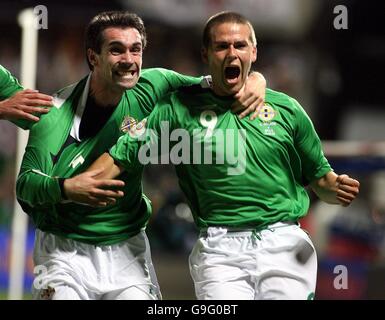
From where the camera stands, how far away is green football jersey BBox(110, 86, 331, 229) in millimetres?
4406

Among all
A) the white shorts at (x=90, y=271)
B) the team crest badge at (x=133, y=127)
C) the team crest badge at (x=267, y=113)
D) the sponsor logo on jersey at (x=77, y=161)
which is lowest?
the white shorts at (x=90, y=271)

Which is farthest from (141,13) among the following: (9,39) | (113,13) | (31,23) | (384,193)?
(113,13)

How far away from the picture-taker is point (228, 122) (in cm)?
449

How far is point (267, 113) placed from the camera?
14.8 feet

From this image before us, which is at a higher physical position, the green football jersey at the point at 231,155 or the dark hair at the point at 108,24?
the dark hair at the point at 108,24

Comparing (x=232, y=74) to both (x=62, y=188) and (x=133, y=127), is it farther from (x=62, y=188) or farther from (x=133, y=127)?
(x=62, y=188)

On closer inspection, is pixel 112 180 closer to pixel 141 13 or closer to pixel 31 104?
pixel 31 104

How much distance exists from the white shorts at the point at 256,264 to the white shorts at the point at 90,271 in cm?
27

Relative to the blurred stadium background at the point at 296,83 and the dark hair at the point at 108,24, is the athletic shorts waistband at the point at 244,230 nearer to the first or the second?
the dark hair at the point at 108,24

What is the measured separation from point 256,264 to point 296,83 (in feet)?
24.3

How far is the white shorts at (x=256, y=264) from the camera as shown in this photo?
4309 mm

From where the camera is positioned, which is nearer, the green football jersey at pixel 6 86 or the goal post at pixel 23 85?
the green football jersey at pixel 6 86

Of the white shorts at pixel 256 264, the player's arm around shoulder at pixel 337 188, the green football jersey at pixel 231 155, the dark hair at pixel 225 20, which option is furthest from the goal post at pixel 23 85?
the player's arm around shoulder at pixel 337 188

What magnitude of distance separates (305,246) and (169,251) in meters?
5.23
